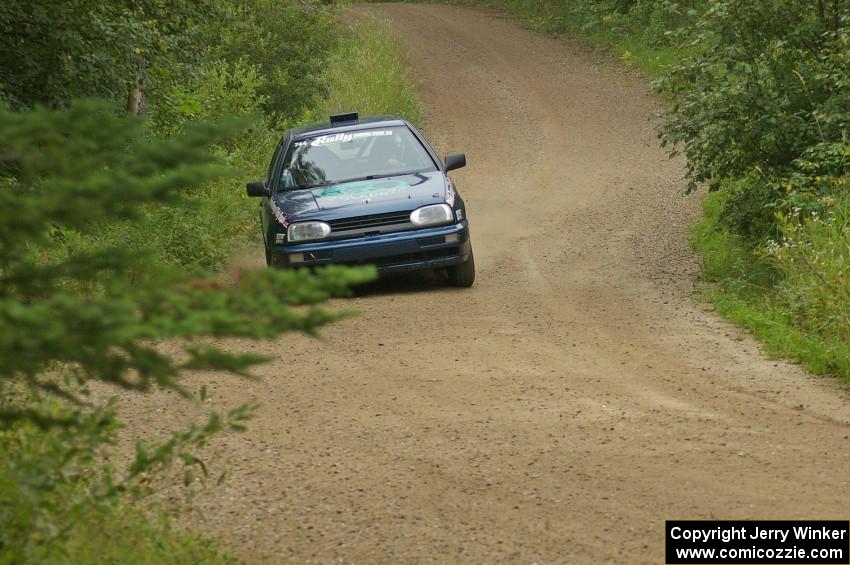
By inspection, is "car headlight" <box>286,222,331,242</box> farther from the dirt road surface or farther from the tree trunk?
the tree trunk

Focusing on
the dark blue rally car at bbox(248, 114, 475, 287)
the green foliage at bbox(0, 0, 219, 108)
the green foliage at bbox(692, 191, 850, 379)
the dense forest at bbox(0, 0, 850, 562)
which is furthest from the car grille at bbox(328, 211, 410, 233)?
the green foliage at bbox(692, 191, 850, 379)

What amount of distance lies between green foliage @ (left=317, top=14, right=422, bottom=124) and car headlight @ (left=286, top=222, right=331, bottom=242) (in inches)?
423

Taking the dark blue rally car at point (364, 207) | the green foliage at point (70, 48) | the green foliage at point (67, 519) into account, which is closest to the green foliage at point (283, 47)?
the dark blue rally car at point (364, 207)

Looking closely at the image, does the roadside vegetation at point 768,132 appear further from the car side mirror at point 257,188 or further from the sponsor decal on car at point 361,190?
the car side mirror at point 257,188

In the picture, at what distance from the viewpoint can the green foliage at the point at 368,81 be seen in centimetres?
2352

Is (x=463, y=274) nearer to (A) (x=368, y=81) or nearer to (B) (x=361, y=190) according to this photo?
(B) (x=361, y=190)

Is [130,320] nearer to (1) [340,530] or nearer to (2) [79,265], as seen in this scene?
(2) [79,265]

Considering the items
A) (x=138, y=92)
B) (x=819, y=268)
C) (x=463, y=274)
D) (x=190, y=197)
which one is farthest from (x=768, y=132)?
(x=138, y=92)

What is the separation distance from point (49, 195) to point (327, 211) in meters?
8.46

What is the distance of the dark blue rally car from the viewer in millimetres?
11539

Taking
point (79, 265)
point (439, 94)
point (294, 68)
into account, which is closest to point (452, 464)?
point (79, 265)

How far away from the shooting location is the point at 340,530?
5.46 meters

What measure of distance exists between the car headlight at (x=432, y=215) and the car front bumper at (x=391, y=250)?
7cm

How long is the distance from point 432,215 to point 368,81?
1402 cm
